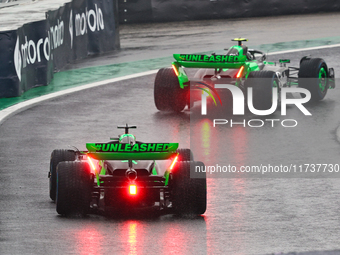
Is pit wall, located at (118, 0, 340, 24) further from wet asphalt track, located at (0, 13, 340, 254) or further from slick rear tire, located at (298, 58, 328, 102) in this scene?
slick rear tire, located at (298, 58, 328, 102)

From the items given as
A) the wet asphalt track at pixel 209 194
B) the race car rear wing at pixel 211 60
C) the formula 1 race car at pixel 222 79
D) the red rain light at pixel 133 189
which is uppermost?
the race car rear wing at pixel 211 60

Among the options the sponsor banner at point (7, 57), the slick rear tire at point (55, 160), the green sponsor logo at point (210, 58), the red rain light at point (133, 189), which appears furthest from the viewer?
the sponsor banner at point (7, 57)

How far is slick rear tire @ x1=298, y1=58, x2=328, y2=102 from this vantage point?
17625mm

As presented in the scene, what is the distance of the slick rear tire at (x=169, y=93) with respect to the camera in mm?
16906

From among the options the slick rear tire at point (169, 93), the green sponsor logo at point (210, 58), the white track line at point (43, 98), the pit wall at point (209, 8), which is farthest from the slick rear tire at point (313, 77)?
the pit wall at point (209, 8)

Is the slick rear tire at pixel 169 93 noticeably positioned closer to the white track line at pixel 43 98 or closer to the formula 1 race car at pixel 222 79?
the formula 1 race car at pixel 222 79

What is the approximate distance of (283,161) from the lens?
502 inches

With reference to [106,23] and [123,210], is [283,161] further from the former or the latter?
[106,23]

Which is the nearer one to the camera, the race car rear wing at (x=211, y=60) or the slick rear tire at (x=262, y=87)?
the race car rear wing at (x=211, y=60)

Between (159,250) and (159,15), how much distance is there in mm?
27448

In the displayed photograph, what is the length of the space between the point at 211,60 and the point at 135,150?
284 inches

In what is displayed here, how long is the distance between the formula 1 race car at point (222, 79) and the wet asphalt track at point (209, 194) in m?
0.38

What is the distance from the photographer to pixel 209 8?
35219 mm

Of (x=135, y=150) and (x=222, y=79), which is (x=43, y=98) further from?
(x=135, y=150)
